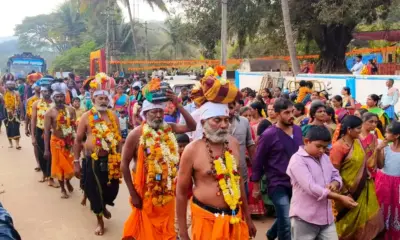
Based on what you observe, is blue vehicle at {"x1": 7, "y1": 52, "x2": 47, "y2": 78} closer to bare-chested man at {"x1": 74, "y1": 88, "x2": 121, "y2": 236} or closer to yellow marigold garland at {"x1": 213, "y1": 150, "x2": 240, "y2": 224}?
bare-chested man at {"x1": 74, "y1": 88, "x2": 121, "y2": 236}

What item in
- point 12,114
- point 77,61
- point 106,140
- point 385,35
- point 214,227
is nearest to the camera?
point 214,227

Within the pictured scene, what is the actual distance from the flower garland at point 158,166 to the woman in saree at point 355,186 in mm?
1662

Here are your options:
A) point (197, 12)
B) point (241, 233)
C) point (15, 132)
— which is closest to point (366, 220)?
point (241, 233)

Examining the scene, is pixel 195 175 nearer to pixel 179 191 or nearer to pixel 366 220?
pixel 179 191

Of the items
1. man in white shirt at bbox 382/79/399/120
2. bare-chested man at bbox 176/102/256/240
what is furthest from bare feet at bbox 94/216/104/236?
man in white shirt at bbox 382/79/399/120

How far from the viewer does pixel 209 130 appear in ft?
12.9

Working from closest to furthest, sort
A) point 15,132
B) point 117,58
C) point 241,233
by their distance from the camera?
point 241,233
point 15,132
point 117,58

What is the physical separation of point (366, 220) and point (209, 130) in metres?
2.19

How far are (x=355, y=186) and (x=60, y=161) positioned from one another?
5392 mm

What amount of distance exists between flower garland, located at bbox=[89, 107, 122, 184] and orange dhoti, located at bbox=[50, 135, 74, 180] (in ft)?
7.39

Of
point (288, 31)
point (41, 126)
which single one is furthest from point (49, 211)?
point (288, 31)

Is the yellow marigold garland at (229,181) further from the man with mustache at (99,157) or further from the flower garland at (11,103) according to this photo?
the flower garland at (11,103)

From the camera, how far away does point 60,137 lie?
8562 millimetres

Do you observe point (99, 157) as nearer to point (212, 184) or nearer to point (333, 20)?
point (212, 184)
